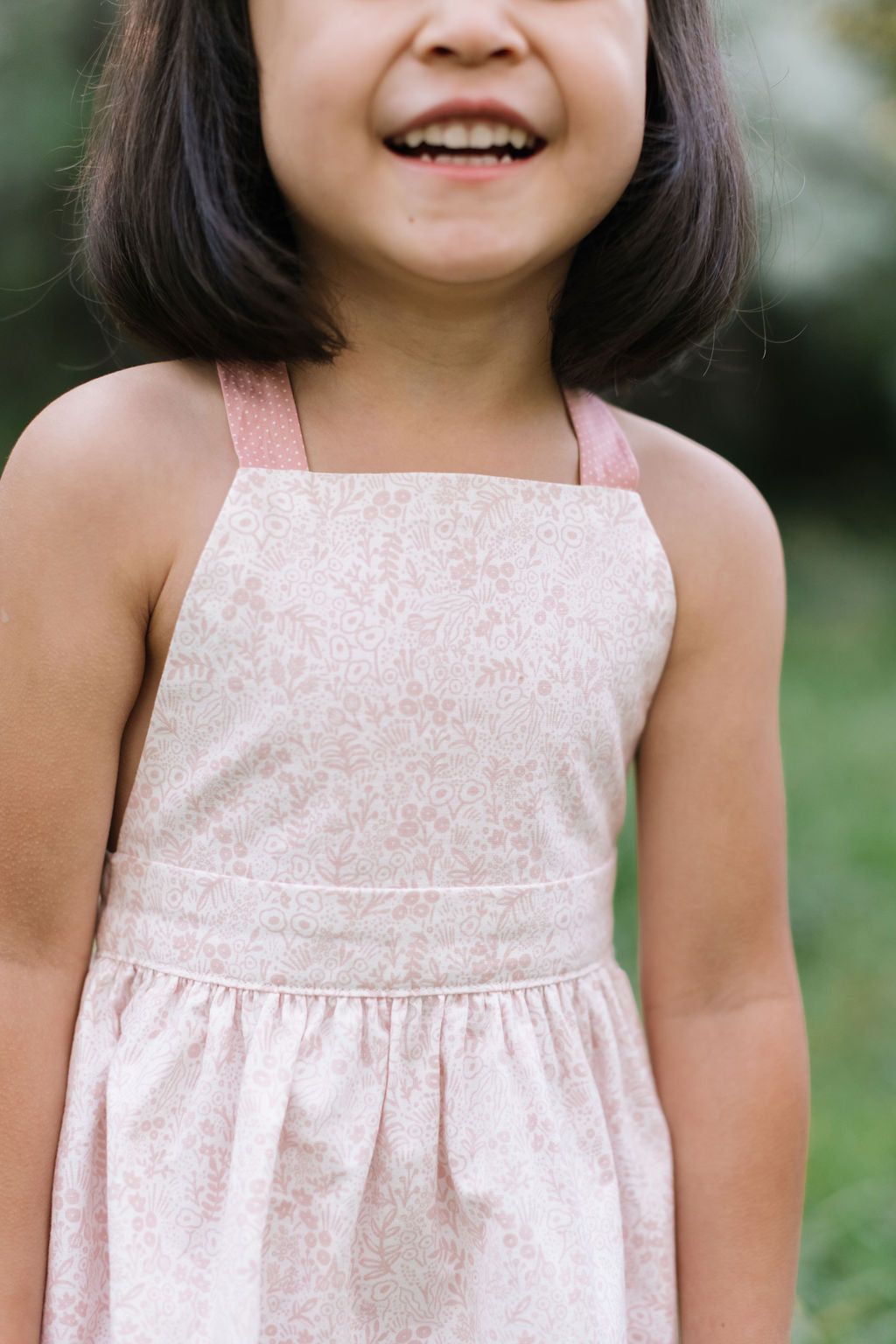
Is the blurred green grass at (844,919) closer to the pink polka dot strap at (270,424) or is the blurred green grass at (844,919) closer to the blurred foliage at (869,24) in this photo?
the pink polka dot strap at (270,424)

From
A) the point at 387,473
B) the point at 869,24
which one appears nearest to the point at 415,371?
the point at 387,473

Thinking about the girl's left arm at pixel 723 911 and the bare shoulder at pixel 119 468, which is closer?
the bare shoulder at pixel 119 468

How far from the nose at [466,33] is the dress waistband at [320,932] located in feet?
1.69

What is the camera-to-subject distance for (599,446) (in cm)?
109

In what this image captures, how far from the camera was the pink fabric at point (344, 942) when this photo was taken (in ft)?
3.11

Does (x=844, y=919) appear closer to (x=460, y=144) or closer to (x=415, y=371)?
(x=415, y=371)

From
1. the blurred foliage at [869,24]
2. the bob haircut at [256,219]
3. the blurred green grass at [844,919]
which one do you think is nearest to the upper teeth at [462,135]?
the bob haircut at [256,219]

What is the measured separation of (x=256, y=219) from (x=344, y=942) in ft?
1.56

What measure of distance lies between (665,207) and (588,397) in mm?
145

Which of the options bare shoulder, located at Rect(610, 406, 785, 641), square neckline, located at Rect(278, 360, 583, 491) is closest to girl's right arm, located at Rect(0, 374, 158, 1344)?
square neckline, located at Rect(278, 360, 583, 491)

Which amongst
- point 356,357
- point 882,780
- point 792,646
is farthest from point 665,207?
point 792,646

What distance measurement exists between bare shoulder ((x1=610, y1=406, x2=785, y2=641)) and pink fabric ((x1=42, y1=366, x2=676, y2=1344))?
0.07 metres

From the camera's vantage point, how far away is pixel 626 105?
950 millimetres

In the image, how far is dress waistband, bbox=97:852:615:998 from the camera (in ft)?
3.21
